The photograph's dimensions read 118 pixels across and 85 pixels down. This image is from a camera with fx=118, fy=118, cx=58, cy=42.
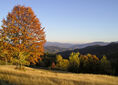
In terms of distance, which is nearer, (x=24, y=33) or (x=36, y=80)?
(x=36, y=80)

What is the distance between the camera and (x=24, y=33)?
54.6 feet

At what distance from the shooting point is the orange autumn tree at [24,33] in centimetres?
1650

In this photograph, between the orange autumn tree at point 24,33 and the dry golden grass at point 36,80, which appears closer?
the dry golden grass at point 36,80

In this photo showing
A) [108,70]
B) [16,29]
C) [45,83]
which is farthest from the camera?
[108,70]

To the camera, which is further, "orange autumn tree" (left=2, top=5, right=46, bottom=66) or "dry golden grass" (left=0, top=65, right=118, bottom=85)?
"orange autumn tree" (left=2, top=5, right=46, bottom=66)

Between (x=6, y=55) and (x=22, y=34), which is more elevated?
(x=22, y=34)

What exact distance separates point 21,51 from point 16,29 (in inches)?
127

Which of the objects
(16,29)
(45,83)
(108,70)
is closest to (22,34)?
(16,29)

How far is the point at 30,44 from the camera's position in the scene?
1739 centimetres

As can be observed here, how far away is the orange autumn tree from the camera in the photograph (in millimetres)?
16498

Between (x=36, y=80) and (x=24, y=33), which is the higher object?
(x=24, y=33)

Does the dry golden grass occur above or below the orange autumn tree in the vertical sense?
below

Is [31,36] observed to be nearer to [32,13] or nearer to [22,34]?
[22,34]

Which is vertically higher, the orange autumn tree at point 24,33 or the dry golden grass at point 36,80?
the orange autumn tree at point 24,33
